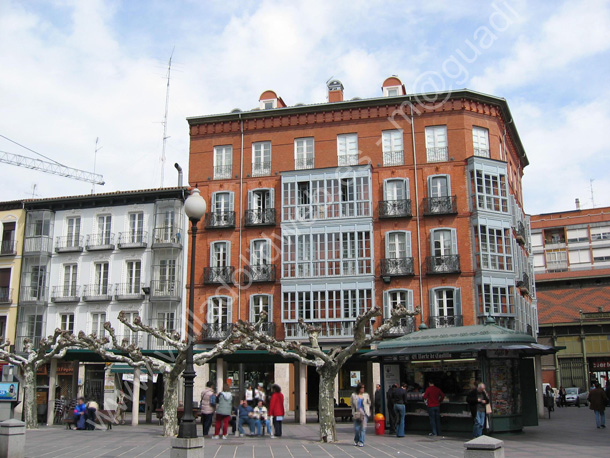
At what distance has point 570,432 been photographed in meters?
23.5

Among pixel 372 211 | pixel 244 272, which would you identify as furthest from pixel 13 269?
pixel 372 211

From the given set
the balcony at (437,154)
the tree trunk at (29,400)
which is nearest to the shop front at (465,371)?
the tree trunk at (29,400)

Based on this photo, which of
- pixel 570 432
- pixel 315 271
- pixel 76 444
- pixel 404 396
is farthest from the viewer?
pixel 315 271

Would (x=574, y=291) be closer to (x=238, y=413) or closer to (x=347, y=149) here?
(x=347, y=149)

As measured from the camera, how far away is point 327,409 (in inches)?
790

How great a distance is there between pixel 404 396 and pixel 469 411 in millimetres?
2257

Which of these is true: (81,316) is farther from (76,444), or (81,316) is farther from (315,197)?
(76,444)

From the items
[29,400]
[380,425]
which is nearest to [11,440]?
[380,425]

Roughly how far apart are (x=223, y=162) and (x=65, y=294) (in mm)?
12931

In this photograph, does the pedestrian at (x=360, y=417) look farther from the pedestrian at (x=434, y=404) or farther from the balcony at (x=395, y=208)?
the balcony at (x=395, y=208)

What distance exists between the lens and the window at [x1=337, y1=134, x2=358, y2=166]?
3734 cm

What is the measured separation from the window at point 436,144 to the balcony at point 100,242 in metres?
19.9

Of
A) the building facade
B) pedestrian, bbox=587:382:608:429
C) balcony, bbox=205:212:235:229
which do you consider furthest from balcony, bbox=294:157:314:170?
the building facade

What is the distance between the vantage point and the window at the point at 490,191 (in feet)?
116
